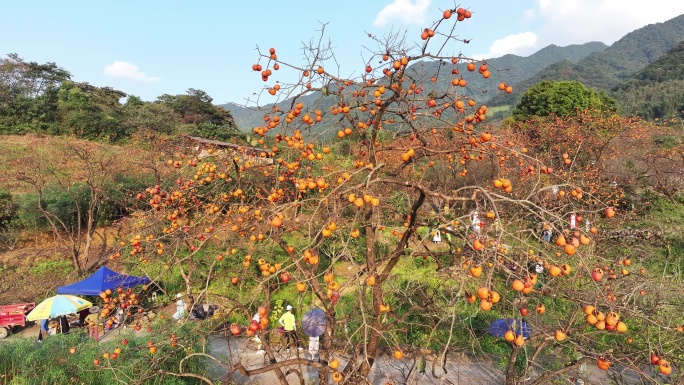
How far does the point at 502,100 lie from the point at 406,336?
58.3 metres

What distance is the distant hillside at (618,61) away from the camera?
56969 millimetres

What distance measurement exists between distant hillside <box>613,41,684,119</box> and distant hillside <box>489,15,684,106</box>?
25.7ft

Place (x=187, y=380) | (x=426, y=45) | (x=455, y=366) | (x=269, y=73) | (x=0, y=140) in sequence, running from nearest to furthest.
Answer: (x=426, y=45) → (x=269, y=73) → (x=187, y=380) → (x=455, y=366) → (x=0, y=140)

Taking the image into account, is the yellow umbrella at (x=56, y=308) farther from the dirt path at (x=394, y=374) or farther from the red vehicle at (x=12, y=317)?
the dirt path at (x=394, y=374)

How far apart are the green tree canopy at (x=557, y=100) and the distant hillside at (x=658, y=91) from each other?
798cm

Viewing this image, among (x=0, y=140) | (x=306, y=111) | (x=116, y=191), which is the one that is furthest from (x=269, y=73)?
(x=0, y=140)

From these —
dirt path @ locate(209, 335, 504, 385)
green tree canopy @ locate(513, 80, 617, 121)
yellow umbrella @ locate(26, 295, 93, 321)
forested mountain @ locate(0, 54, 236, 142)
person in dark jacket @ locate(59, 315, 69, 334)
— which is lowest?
dirt path @ locate(209, 335, 504, 385)

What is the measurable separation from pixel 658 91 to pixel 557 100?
21595 millimetres

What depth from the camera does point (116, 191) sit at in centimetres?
1098

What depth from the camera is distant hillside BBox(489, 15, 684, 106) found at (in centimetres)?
5697

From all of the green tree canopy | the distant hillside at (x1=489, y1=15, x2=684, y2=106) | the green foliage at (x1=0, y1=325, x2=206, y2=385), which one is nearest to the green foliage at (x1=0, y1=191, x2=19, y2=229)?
the green foliage at (x1=0, y1=325, x2=206, y2=385)

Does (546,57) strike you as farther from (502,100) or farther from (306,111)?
(306,111)

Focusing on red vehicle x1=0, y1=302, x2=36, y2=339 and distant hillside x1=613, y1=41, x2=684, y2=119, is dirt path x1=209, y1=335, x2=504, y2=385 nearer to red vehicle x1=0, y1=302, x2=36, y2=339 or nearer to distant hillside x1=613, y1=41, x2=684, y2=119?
red vehicle x1=0, y1=302, x2=36, y2=339

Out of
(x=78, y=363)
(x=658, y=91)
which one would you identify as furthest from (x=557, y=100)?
(x=78, y=363)
